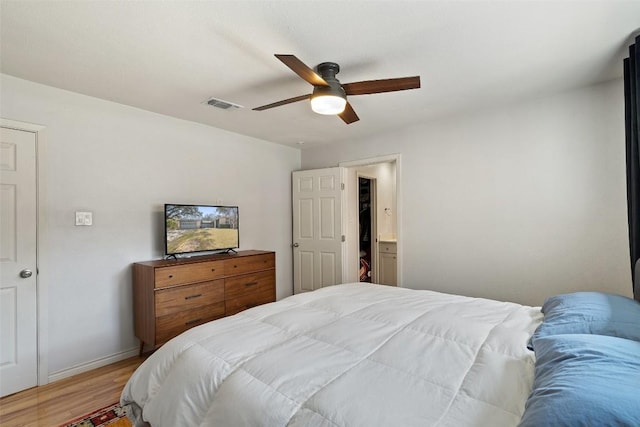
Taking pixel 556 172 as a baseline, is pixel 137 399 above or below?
below

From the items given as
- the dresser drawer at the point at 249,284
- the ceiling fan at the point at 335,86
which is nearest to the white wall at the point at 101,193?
the dresser drawer at the point at 249,284

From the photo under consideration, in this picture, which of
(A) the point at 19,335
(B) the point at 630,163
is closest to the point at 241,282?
(A) the point at 19,335

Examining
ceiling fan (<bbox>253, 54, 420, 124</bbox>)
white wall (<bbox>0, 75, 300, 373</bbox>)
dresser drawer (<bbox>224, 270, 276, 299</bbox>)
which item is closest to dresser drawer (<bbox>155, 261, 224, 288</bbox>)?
dresser drawer (<bbox>224, 270, 276, 299</bbox>)

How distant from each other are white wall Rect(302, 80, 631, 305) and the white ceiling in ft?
1.04

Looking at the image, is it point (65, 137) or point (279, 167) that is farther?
point (279, 167)

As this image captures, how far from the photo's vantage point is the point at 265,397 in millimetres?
1074

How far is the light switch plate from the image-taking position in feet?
9.00

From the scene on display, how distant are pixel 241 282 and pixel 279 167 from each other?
6.08 feet

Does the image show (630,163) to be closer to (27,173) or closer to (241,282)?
(241,282)

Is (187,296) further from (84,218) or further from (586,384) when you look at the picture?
(586,384)

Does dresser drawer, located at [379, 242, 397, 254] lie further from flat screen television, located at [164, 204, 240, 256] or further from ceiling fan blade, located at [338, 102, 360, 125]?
ceiling fan blade, located at [338, 102, 360, 125]

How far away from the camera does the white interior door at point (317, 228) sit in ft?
14.1

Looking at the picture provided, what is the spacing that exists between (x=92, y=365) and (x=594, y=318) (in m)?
3.65

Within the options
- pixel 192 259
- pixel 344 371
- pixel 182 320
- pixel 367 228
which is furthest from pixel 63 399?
pixel 367 228
